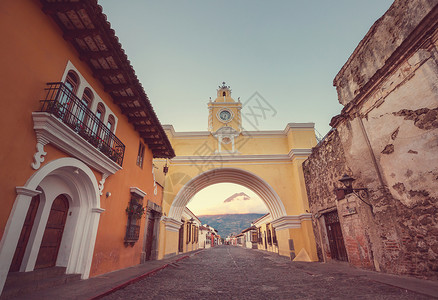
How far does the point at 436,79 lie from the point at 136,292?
23.9ft

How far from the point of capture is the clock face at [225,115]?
689 inches

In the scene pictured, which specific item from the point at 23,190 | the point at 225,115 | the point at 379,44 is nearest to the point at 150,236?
the point at 23,190

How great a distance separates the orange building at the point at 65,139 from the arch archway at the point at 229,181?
6.82m

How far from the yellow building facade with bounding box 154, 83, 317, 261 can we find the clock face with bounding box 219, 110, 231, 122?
1.37 metres

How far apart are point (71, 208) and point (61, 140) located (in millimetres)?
2253

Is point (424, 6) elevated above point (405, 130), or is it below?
above

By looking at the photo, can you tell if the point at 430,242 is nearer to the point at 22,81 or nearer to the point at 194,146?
the point at 22,81

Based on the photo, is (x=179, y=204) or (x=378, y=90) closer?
(x=378, y=90)

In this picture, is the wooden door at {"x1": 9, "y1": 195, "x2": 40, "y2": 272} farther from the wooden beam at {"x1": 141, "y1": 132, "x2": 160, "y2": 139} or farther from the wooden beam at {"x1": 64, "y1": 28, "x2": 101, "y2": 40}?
the wooden beam at {"x1": 141, "y1": 132, "x2": 160, "y2": 139}

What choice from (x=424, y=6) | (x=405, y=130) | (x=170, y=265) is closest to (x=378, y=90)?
(x=405, y=130)

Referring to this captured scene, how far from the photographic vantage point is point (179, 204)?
14656mm

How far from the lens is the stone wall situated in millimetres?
4340

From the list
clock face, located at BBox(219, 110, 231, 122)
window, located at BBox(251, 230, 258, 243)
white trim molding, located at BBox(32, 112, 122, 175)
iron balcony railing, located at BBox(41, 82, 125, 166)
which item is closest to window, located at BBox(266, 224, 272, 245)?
window, located at BBox(251, 230, 258, 243)

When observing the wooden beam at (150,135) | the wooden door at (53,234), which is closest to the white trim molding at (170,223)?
the wooden beam at (150,135)
